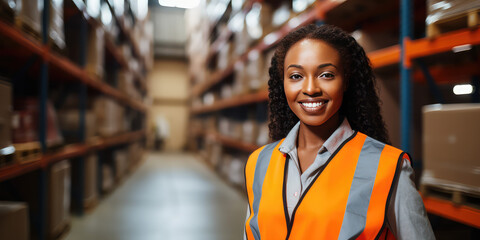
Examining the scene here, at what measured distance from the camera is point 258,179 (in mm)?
1463

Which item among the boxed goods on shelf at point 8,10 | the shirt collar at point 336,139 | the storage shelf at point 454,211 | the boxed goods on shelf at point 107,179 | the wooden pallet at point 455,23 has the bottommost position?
the boxed goods on shelf at point 107,179

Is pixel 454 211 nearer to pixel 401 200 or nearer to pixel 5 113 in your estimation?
pixel 401 200

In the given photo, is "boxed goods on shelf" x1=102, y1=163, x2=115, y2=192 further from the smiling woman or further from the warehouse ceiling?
the warehouse ceiling

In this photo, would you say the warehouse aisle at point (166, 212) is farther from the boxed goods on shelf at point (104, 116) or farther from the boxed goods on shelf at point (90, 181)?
the boxed goods on shelf at point (104, 116)

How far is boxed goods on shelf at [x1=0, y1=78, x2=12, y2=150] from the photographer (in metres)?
2.38

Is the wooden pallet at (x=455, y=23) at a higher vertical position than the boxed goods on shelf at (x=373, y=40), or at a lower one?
lower

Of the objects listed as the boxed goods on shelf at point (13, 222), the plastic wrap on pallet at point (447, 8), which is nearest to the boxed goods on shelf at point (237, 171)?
the boxed goods on shelf at point (13, 222)

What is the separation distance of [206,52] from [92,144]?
673cm

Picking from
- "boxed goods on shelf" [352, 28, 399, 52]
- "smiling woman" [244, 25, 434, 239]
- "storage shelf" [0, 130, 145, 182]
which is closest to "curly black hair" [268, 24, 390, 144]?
"smiling woman" [244, 25, 434, 239]

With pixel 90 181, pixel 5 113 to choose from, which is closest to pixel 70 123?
pixel 90 181

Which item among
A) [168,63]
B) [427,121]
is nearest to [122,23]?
[427,121]

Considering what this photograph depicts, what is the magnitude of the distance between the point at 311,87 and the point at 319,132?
0.24m

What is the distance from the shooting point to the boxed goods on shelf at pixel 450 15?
176 centimetres

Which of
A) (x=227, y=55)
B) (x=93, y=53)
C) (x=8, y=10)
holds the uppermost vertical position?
(x=227, y=55)
